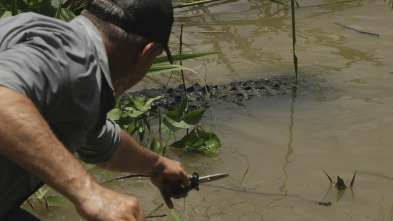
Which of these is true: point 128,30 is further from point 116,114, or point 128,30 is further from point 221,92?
point 221,92

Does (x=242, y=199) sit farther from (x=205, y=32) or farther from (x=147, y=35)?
(x=205, y=32)

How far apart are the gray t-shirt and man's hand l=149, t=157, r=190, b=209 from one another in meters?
0.52

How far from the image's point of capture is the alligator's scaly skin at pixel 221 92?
5.02 m

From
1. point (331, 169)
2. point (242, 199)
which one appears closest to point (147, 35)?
point (242, 199)

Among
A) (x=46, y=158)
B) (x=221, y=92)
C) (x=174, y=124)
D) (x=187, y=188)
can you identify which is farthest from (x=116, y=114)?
(x=46, y=158)

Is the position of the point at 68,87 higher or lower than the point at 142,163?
higher

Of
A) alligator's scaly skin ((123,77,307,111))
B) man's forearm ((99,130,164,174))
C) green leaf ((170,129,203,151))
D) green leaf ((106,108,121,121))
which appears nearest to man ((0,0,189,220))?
man's forearm ((99,130,164,174))

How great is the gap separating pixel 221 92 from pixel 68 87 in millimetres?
3434

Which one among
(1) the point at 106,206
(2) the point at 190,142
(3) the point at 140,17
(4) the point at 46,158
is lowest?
(2) the point at 190,142

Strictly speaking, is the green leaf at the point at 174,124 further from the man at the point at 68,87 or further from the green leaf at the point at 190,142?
the man at the point at 68,87

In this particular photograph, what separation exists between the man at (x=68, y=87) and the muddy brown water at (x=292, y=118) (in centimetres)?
145

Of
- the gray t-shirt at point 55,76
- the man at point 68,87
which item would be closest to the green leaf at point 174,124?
the man at point 68,87

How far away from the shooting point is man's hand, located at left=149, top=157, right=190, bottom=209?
248 centimetres

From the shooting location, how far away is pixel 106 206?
156 centimetres
